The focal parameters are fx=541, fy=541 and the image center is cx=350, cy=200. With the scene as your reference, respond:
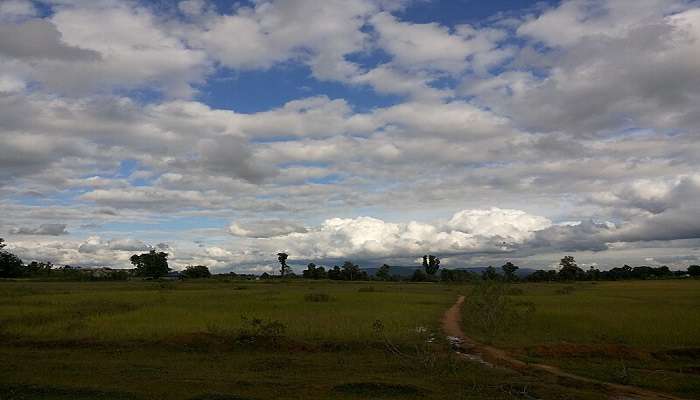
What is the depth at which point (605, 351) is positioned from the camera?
22531mm

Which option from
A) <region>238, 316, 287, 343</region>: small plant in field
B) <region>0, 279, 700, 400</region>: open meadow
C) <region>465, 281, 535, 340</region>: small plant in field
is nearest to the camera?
<region>0, 279, 700, 400</region>: open meadow

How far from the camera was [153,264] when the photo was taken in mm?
120812

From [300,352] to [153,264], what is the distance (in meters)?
107

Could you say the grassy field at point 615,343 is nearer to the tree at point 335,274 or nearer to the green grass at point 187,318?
the green grass at point 187,318

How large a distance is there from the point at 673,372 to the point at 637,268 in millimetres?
146976

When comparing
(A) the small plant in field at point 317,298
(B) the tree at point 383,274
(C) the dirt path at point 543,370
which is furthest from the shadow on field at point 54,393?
(B) the tree at point 383,274

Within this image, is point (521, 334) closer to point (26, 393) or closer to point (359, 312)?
point (359, 312)

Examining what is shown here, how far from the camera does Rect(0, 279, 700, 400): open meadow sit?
598 inches

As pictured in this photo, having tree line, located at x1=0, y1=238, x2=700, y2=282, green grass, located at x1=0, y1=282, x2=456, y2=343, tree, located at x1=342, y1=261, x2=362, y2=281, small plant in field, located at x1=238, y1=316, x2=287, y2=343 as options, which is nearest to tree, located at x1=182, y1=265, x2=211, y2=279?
tree line, located at x1=0, y1=238, x2=700, y2=282

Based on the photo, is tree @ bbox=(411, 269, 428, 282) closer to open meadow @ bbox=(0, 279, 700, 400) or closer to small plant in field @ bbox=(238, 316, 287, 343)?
open meadow @ bbox=(0, 279, 700, 400)

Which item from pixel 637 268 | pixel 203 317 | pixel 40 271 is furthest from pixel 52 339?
pixel 637 268

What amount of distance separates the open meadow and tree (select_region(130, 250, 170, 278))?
84361mm

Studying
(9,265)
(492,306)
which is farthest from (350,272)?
(492,306)

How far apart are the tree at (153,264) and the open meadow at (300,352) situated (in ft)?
277
